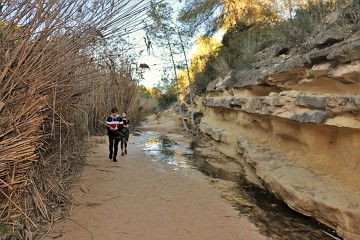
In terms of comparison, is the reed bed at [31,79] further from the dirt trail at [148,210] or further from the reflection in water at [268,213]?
the reflection in water at [268,213]

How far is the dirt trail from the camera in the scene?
489cm

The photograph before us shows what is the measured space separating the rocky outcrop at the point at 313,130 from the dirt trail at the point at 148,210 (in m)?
Answer: 1.22

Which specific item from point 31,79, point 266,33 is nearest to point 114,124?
point 31,79

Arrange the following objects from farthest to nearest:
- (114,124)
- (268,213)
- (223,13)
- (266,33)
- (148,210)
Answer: (223,13) → (266,33) → (114,124) → (268,213) → (148,210)

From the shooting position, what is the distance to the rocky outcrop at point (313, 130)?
16.7ft

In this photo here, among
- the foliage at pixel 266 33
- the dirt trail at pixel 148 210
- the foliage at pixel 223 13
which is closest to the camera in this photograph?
the dirt trail at pixel 148 210

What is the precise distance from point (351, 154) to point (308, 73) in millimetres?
2122

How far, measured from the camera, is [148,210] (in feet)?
19.0

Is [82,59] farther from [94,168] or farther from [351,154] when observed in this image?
[351,154]

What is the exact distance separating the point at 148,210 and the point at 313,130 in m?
3.58

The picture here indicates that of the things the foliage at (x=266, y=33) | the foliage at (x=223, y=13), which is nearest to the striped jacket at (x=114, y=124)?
the foliage at (x=266, y=33)

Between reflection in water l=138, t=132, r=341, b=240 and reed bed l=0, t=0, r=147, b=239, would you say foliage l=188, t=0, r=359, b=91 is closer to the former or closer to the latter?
reflection in water l=138, t=132, r=341, b=240

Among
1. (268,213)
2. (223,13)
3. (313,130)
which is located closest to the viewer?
(268,213)

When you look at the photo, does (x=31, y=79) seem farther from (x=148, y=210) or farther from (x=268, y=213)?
(x=268, y=213)
